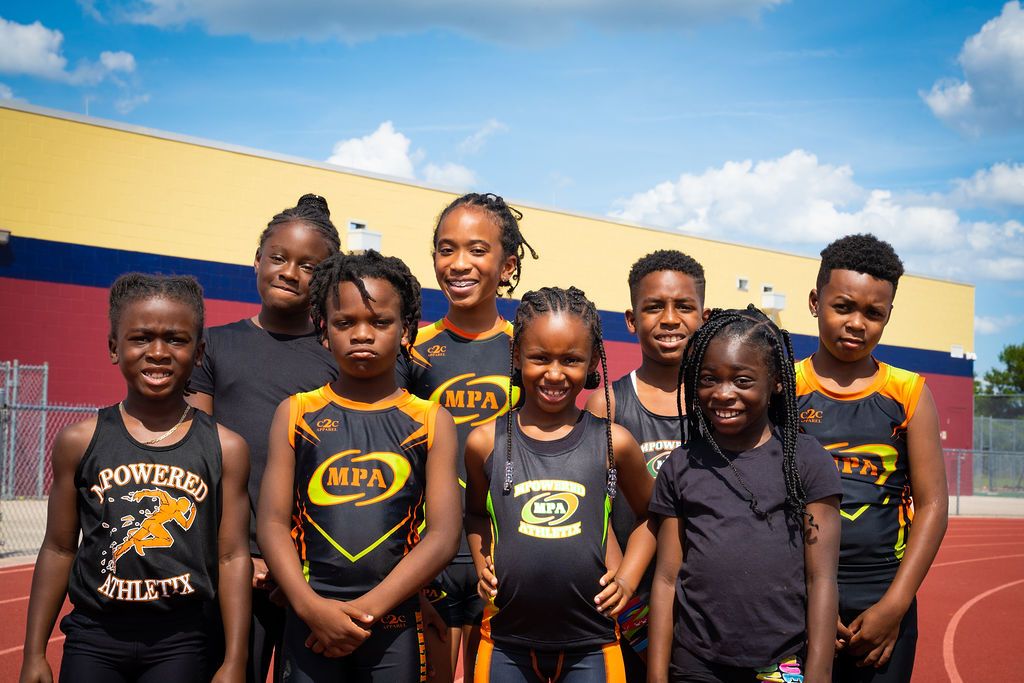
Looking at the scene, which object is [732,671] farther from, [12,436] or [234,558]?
[12,436]

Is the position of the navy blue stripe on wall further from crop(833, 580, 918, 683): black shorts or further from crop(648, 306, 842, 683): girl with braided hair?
Answer: crop(833, 580, 918, 683): black shorts

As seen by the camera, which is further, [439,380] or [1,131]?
[1,131]

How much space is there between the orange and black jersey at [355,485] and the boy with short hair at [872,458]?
137 centimetres

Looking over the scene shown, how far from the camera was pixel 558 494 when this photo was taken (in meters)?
2.97

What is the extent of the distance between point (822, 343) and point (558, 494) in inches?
45.0

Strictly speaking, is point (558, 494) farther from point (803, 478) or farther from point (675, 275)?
point (675, 275)

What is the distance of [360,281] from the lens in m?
3.05

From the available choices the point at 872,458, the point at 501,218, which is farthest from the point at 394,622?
the point at 501,218

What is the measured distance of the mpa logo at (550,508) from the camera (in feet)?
9.62

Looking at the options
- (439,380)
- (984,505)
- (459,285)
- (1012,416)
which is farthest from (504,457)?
(1012,416)

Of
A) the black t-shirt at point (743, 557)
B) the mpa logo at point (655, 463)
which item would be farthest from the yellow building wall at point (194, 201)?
the black t-shirt at point (743, 557)

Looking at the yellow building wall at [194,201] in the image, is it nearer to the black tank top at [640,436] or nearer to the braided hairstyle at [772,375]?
the black tank top at [640,436]

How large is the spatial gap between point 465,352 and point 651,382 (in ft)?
2.45

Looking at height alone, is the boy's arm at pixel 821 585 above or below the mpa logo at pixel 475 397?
below
